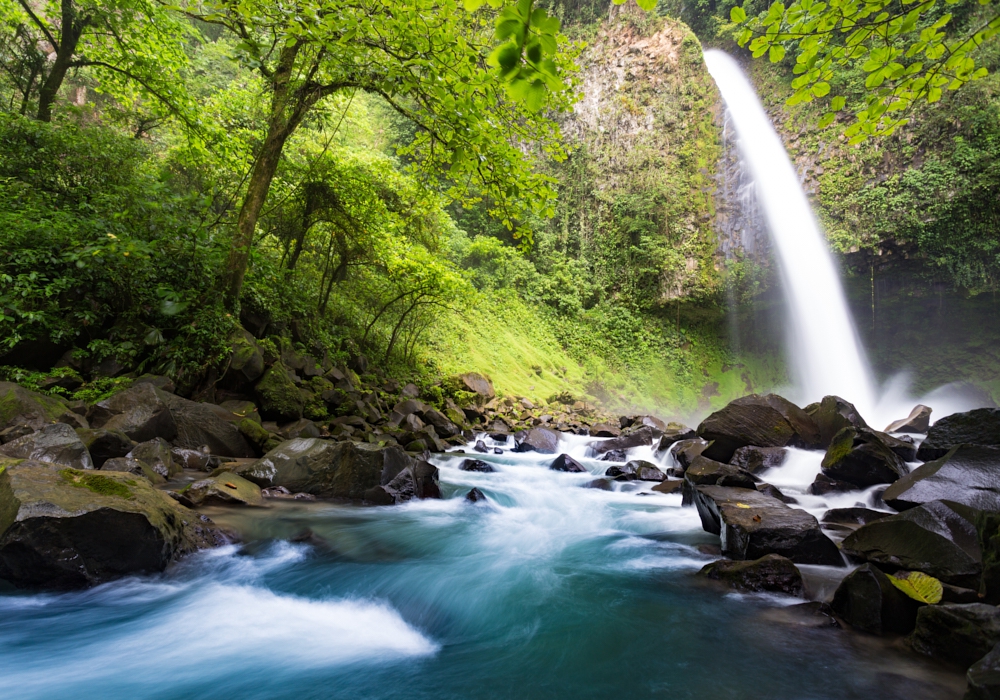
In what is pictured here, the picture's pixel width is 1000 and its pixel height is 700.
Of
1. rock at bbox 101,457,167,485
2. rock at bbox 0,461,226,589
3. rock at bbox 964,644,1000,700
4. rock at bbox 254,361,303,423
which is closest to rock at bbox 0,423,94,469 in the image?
rock at bbox 101,457,167,485

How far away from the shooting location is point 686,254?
74.3 feet

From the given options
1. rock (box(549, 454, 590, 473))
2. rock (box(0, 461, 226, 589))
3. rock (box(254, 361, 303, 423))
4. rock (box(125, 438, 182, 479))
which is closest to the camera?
rock (box(0, 461, 226, 589))

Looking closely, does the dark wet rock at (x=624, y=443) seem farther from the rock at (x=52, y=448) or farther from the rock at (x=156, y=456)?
the rock at (x=52, y=448)

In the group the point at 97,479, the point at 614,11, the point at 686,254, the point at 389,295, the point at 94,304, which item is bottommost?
the point at 97,479

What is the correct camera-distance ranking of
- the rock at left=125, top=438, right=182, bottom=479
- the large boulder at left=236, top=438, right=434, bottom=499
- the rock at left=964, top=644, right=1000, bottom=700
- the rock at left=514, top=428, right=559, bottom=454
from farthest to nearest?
the rock at left=514, top=428, right=559, bottom=454 < the large boulder at left=236, top=438, right=434, bottom=499 < the rock at left=125, top=438, right=182, bottom=479 < the rock at left=964, top=644, right=1000, bottom=700

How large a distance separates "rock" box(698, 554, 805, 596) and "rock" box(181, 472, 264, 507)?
4.58 m

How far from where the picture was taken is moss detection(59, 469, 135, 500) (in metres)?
3.22

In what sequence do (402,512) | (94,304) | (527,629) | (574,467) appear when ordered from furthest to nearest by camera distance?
(574,467) < (94,304) < (402,512) < (527,629)

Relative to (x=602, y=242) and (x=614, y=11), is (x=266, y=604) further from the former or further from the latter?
(x=614, y=11)

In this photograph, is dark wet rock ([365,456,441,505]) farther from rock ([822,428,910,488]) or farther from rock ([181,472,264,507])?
rock ([822,428,910,488])

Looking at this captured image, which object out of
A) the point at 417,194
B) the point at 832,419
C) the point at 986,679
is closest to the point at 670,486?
the point at 832,419

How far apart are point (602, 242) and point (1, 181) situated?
22.3m

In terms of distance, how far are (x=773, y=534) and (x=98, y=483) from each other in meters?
5.23

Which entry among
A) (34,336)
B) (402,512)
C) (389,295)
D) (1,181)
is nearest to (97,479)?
(402,512)
